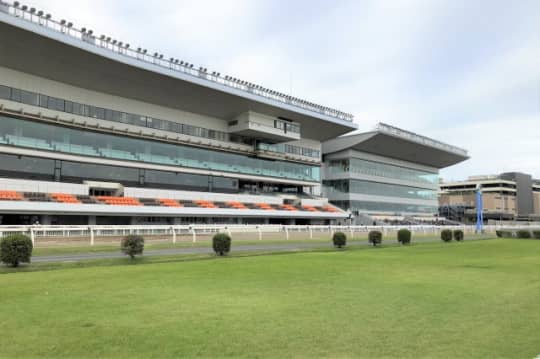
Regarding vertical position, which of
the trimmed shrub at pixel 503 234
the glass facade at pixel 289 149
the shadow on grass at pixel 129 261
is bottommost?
the trimmed shrub at pixel 503 234

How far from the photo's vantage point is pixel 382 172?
82.0 m

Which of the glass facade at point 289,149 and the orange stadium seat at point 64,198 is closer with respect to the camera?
the orange stadium seat at point 64,198

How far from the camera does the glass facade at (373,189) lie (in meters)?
76.9

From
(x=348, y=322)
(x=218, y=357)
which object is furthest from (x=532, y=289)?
(x=218, y=357)

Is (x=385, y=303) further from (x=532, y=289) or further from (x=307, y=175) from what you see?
(x=307, y=175)

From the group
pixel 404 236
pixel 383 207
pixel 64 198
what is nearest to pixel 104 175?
pixel 64 198

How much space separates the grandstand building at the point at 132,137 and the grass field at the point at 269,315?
29.8 m

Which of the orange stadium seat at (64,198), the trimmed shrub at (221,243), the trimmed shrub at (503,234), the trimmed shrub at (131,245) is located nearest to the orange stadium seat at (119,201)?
the orange stadium seat at (64,198)

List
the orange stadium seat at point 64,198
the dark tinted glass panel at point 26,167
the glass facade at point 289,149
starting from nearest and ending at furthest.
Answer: the orange stadium seat at point 64,198
the dark tinted glass panel at point 26,167
the glass facade at point 289,149

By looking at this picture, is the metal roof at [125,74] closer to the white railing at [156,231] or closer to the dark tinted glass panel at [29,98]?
the dark tinted glass panel at [29,98]

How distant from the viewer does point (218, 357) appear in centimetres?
593

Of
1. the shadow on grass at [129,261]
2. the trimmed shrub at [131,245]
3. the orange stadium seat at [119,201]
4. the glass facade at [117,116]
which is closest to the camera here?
the shadow on grass at [129,261]

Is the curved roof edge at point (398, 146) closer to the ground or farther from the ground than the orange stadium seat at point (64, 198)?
farther from the ground

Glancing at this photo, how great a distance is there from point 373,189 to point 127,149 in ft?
157
